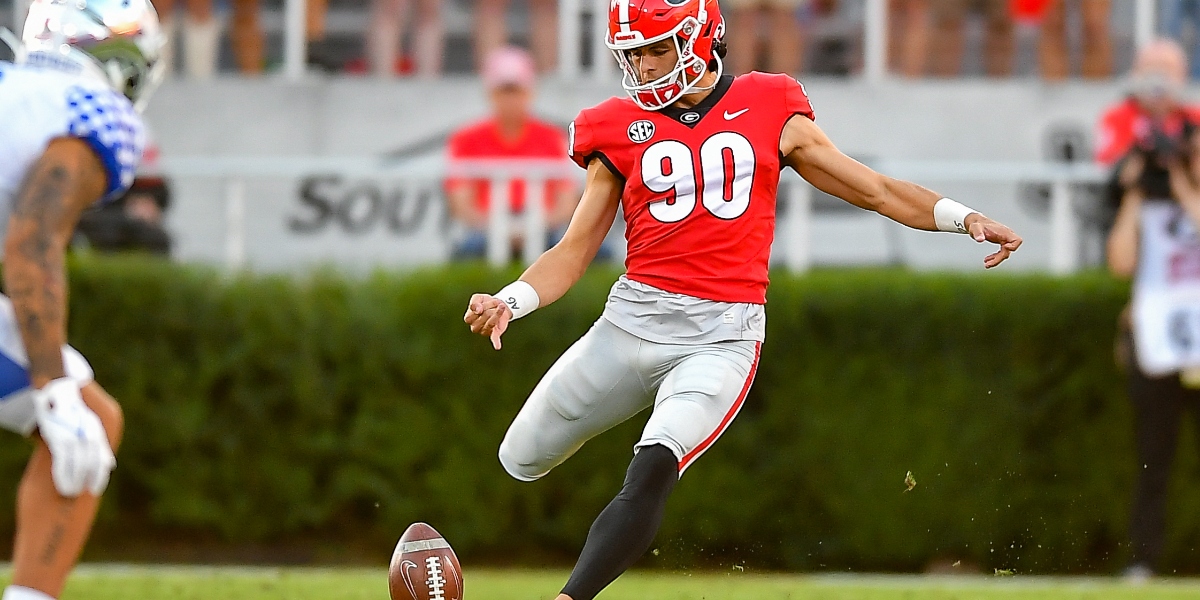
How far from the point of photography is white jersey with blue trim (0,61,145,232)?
12.6 feet

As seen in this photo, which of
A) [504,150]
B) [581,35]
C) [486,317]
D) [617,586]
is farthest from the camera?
[581,35]

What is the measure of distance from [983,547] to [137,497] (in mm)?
4254

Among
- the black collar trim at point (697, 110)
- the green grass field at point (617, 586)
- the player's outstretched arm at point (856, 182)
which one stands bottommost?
the green grass field at point (617, 586)

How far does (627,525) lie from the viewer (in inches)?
183

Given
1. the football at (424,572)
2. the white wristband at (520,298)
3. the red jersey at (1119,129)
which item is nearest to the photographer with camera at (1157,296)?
the red jersey at (1119,129)

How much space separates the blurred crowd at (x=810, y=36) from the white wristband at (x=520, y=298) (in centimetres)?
604

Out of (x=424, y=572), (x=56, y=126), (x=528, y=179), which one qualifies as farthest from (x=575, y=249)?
(x=528, y=179)

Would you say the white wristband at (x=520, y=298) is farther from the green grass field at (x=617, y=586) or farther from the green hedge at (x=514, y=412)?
the green hedge at (x=514, y=412)

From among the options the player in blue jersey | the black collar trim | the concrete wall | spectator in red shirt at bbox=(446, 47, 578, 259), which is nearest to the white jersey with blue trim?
the player in blue jersey

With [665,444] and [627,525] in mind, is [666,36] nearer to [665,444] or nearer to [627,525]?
[665,444]

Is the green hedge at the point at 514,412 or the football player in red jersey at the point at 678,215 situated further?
the green hedge at the point at 514,412

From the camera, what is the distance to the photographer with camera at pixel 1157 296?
26.7 ft

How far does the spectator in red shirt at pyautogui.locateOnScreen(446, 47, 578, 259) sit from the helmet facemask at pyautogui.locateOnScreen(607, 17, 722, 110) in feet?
13.1

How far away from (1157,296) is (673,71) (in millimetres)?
4060
